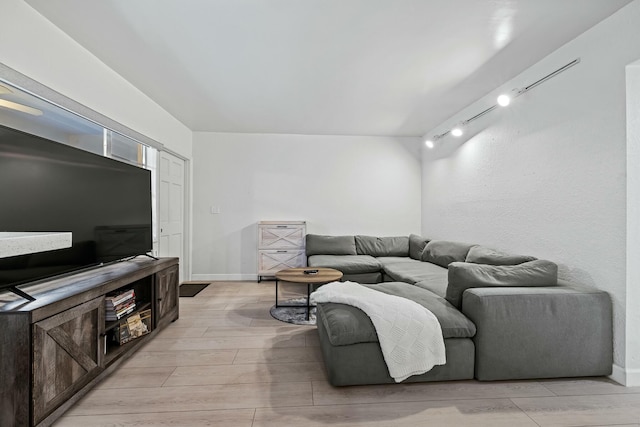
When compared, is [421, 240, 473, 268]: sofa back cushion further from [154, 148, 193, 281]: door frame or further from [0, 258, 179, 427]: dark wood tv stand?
[154, 148, 193, 281]: door frame

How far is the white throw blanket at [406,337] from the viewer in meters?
1.91

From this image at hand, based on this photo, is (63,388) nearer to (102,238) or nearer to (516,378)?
(102,238)

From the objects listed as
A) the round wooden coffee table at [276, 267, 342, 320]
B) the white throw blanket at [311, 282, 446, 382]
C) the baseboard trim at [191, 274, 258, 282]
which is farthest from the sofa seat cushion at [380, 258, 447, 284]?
the baseboard trim at [191, 274, 258, 282]

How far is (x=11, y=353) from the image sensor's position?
56.9 inches

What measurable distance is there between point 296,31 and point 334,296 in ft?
6.36

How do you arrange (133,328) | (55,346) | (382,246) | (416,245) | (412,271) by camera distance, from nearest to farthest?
(55,346)
(133,328)
(412,271)
(416,245)
(382,246)

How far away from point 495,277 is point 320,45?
2173mm

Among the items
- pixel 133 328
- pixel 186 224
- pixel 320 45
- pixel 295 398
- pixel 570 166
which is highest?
pixel 320 45

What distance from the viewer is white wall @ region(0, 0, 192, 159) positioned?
1.88 metres

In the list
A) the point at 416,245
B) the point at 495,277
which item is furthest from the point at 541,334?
the point at 416,245

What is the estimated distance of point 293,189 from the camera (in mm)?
5223

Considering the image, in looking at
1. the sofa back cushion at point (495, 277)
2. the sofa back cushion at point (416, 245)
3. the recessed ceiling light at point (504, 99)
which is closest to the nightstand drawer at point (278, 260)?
the sofa back cushion at point (416, 245)

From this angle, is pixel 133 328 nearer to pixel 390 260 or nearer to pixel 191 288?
pixel 191 288

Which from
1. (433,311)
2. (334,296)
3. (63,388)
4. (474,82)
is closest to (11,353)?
(63,388)
